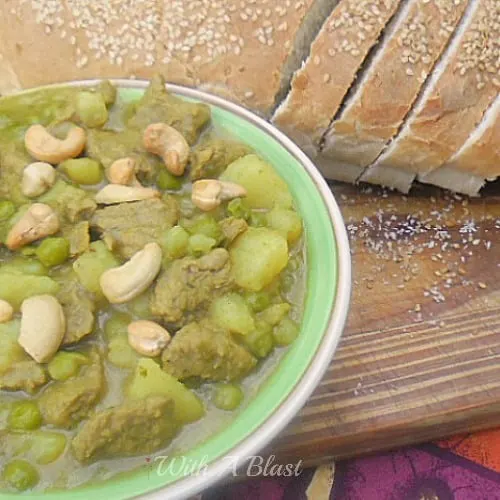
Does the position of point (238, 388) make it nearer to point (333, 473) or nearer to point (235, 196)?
point (235, 196)

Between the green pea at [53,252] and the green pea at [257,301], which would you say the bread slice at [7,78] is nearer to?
the green pea at [53,252]

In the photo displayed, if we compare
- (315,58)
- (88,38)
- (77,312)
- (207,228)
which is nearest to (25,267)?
(77,312)

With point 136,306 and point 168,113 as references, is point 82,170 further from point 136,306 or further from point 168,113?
point 136,306

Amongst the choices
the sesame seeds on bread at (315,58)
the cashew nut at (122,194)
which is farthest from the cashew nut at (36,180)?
the sesame seeds on bread at (315,58)

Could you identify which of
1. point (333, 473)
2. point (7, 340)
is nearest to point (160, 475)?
point (7, 340)

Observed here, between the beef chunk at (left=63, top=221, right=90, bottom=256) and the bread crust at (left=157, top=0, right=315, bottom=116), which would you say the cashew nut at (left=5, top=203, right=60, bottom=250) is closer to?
the beef chunk at (left=63, top=221, right=90, bottom=256)

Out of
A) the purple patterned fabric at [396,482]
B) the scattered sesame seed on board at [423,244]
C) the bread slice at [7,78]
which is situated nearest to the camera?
the purple patterned fabric at [396,482]
